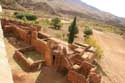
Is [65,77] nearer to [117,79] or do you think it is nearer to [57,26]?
[117,79]

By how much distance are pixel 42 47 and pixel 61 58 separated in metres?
3.94

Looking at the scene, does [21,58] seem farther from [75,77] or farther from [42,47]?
[75,77]

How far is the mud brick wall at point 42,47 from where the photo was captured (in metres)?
19.9

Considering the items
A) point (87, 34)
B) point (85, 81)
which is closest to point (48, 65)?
point (85, 81)

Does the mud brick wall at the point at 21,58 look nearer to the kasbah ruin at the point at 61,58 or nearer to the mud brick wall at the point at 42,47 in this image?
the kasbah ruin at the point at 61,58

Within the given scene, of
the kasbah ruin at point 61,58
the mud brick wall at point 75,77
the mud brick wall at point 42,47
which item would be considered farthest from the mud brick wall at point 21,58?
the mud brick wall at point 75,77

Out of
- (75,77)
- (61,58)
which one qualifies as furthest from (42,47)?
(75,77)

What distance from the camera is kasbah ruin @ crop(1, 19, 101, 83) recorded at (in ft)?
57.1

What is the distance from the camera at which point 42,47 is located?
22.3 metres

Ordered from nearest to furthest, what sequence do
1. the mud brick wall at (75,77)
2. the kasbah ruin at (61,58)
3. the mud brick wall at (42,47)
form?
the mud brick wall at (75,77)
the kasbah ruin at (61,58)
the mud brick wall at (42,47)

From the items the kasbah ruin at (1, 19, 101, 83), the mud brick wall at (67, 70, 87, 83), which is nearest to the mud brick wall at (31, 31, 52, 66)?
the kasbah ruin at (1, 19, 101, 83)

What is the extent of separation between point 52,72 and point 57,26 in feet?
89.8

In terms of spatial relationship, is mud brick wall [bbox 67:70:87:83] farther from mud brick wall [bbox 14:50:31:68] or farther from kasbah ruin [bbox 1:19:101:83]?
mud brick wall [bbox 14:50:31:68]

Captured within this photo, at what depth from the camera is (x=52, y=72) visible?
18.8 m
